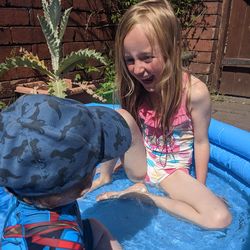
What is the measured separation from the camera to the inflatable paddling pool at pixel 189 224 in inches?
67.7

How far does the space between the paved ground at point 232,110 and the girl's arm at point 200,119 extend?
1.85m

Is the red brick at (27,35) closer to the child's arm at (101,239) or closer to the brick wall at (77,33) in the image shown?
the brick wall at (77,33)

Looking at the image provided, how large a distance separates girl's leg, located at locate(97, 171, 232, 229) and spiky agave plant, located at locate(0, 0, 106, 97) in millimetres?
1506

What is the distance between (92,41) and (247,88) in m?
2.13

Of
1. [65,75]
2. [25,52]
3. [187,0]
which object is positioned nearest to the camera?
[25,52]

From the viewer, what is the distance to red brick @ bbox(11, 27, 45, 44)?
3364mm

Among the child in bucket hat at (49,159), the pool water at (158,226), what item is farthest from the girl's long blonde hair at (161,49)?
the child in bucket hat at (49,159)

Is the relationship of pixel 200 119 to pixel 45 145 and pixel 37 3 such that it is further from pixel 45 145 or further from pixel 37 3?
pixel 37 3

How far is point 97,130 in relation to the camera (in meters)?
1.03

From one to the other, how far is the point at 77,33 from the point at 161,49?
2371 mm

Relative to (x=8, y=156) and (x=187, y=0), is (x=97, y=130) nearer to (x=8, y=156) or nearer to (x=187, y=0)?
(x=8, y=156)

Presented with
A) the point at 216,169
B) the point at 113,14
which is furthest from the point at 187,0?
the point at 216,169

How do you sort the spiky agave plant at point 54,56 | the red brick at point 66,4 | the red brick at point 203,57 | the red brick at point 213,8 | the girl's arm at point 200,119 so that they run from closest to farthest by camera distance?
the girl's arm at point 200,119 → the spiky agave plant at point 54,56 → the red brick at point 66,4 → the red brick at point 213,8 → the red brick at point 203,57

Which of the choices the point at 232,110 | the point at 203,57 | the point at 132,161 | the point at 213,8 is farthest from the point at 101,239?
the point at 213,8
